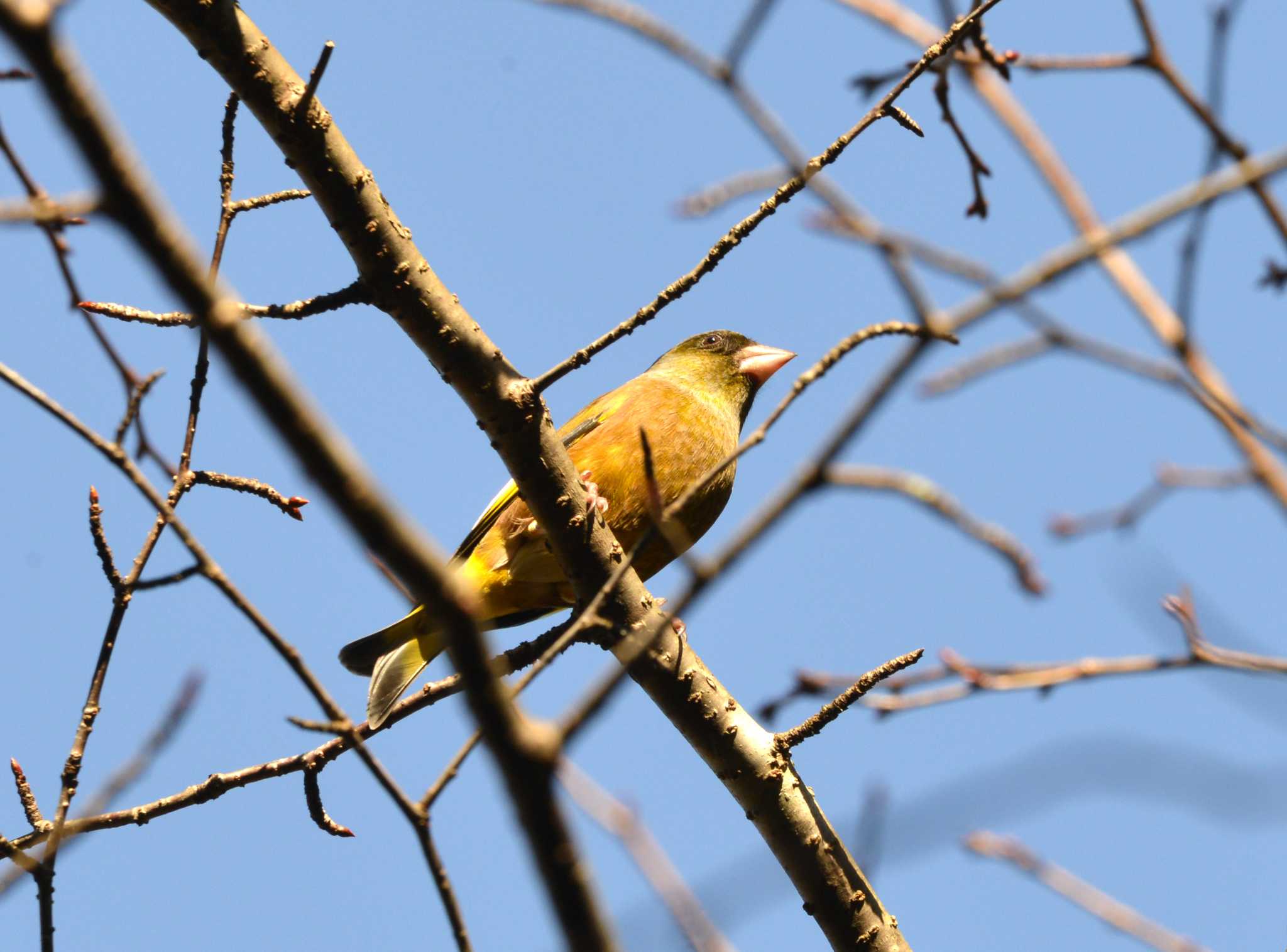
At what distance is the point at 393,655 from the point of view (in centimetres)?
534

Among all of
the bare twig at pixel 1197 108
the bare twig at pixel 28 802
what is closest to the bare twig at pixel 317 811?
the bare twig at pixel 28 802

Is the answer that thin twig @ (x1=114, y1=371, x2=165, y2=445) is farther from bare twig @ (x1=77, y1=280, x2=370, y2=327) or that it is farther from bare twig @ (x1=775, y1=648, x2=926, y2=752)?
bare twig @ (x1=775, y1=648, x2=926, y2=752)

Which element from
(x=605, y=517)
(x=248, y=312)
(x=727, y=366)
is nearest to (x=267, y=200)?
(x=248, y=312)

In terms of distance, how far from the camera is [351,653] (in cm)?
548

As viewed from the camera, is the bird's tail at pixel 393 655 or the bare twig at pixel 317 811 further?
the bird's tail at pixel 393 655

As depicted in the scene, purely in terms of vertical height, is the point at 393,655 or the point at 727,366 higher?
the point at 727,366

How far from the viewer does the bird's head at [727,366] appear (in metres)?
6.68

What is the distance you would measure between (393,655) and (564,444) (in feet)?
3.96

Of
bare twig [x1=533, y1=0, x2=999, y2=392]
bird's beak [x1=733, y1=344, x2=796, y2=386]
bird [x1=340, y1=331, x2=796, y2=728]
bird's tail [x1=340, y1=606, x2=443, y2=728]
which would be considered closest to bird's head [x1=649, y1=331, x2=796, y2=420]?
bird's beak [x1=733, y1=344, x2=796, y2=386]

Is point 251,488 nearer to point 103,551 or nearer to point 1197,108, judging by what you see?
point 103,551

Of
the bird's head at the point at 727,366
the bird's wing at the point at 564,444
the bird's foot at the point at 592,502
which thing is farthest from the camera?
the bird's head at the point at 727,366

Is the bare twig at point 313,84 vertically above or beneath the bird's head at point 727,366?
beneath

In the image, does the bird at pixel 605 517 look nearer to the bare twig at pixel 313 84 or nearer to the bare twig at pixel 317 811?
the bare twig at pixel 317 811

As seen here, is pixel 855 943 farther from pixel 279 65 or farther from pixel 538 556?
pixel 279 65
